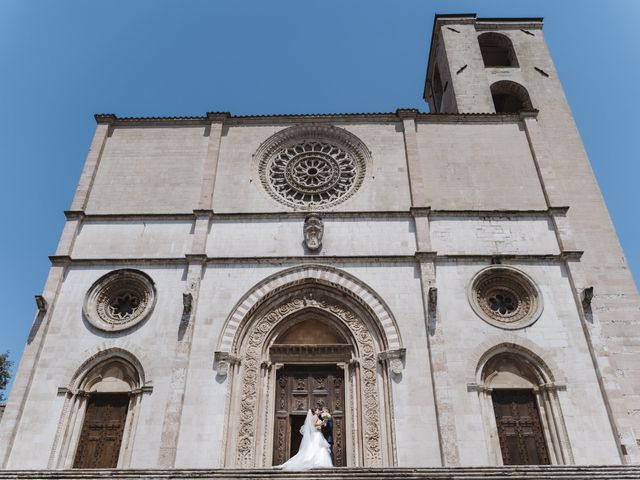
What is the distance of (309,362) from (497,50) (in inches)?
643

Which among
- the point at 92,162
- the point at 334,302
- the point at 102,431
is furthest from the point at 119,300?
the point at 334,302

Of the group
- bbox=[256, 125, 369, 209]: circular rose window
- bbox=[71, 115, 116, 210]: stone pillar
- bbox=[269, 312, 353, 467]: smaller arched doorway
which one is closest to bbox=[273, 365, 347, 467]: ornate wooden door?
bbox=[269, 312, 353, 467]: smaller arched doorway

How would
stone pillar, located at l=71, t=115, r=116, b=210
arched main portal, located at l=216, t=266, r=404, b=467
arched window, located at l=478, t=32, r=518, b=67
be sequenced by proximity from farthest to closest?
arched window, located at l=478, t=32, r=518, b=67 < stone pillar, located at l=71, t=115, r=116, b=210 < arched main portal, located at l=216, t=266, r=404, b=467

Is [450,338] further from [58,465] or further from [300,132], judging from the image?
[58,465]

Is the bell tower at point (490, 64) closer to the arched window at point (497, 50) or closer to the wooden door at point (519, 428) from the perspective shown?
the arched window at point (497, 50)

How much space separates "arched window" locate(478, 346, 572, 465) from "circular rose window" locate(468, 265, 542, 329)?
799 millimetres

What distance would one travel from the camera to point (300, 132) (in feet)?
54.1

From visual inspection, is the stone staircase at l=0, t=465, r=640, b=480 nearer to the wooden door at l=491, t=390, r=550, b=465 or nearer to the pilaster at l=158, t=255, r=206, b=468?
the pilaster at l=158, t=255, r=206, b=468

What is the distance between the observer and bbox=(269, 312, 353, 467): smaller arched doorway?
11.9 metres

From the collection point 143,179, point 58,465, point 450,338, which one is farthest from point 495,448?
point 143,179

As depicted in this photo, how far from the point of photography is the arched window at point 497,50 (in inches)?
837

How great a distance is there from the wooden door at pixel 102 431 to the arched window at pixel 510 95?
15.8 metres

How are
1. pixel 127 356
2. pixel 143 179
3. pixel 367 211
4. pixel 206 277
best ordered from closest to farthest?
pixel 127 356 < pixel 206 277 < pixel 367 211 < pixel 143 179

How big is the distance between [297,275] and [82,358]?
5.26 metres
